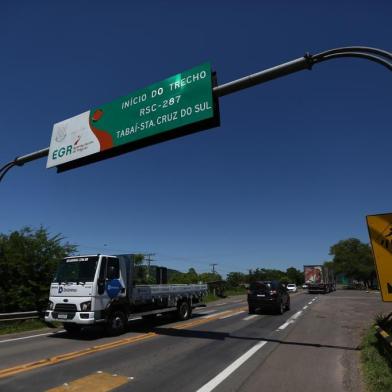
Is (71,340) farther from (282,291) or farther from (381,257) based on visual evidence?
(282,291)

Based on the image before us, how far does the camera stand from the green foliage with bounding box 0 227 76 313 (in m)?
18.2

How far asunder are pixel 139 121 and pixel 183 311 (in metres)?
9.49

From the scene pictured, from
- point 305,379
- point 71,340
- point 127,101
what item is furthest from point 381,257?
point 71,340

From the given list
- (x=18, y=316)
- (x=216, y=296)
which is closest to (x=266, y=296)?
(x=18, y=316)

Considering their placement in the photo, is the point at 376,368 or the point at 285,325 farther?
the point at 285,325

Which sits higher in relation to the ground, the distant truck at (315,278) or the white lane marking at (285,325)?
the distant truck at (315,278)

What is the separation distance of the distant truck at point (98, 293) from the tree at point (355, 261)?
288 feet

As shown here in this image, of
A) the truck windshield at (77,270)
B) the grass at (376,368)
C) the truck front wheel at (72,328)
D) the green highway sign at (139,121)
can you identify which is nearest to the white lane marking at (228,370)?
the grass at (376,368)

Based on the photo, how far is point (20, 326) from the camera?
1541 centimetres

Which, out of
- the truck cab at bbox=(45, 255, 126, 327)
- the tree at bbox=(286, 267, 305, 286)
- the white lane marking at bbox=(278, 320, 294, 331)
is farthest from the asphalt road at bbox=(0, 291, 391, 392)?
the tree at bbox=(286, 267, 305, 286)

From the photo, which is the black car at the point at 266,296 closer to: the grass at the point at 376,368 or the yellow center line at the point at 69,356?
the yellow center line at the point at 69,356

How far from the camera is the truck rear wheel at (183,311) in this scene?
1745cm

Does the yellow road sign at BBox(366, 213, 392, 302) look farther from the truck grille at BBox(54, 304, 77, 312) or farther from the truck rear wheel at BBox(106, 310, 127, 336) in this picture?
the truck grille at BBox(54, 304, 77, 312)

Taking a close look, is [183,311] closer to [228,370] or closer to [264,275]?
[228,370]
